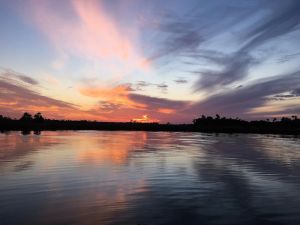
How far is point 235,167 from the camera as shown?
34375mm

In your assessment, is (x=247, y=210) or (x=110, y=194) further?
(x=110, y=194)

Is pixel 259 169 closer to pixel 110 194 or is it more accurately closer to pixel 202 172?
pixel 202 172

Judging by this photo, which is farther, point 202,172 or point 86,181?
point 202,172

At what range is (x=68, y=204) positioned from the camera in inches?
687

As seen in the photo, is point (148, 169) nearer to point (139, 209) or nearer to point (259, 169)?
point (259, 169)

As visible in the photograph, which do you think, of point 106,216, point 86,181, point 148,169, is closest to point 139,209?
point 106,216

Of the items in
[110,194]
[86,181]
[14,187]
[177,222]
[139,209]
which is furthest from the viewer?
[86,181]

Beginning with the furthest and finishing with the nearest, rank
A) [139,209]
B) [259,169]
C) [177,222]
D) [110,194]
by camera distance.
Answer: [259,169] < [110,194] < [139,209] < [177,222]

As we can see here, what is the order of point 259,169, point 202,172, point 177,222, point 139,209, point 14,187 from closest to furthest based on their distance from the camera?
1. point 177,222
2. point 139,209
3. point 14,187
4. point 202,172
5. point 259,169

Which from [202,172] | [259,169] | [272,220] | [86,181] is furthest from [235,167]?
[272,220]

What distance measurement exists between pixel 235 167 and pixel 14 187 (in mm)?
21158

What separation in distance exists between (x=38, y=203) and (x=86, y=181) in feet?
23.4

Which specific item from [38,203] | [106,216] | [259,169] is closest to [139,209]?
[106,216]

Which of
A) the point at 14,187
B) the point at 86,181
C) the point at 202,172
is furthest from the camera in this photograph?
the point at 202,172
